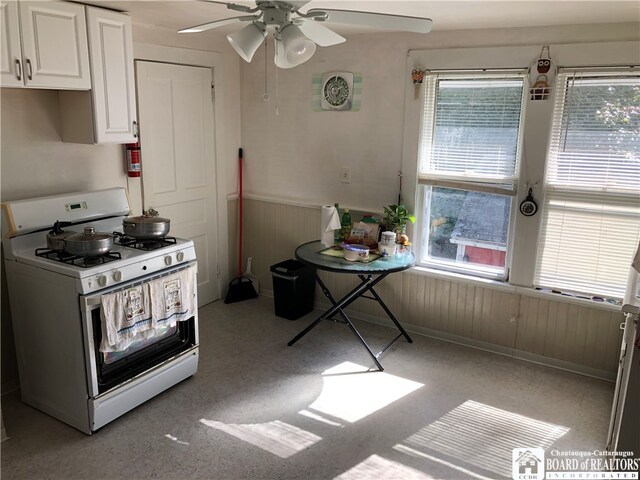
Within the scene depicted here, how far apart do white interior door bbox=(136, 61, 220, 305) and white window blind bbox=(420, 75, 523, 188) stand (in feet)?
5.74

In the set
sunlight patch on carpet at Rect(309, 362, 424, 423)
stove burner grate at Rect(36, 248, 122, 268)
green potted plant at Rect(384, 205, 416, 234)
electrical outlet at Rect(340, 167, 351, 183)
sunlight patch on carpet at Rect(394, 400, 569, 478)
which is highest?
electrical outlet at Rect(340, 167, 351, 183)

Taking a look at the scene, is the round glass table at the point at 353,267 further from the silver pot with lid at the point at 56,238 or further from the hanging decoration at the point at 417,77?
the silver pot with lid at the point at 56,238

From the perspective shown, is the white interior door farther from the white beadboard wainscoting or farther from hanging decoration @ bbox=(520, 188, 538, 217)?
hanging decoration @ bbox=(520, 188, 538, 217)

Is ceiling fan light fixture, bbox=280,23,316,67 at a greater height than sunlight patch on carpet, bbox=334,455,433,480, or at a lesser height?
greater

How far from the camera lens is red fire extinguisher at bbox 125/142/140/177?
3.55 m

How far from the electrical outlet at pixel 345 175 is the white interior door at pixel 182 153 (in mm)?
1101

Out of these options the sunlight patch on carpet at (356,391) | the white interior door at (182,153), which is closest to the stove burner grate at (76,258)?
the white interior door at (182,153)

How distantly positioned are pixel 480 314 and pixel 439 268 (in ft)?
1.43

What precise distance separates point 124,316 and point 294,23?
5.41ft

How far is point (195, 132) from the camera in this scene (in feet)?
13.5

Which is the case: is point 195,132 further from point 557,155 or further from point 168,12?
point 557,155

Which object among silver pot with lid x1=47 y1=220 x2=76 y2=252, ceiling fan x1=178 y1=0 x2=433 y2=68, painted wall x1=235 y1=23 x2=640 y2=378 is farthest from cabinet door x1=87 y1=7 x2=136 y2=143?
painted wall x1=235 y1=23 x2=640 y2=378

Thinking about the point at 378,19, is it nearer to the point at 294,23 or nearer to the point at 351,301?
the point at 294,23

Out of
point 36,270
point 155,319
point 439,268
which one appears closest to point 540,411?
point 439,268
